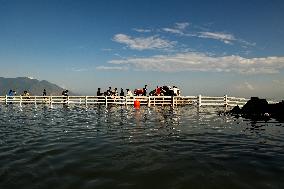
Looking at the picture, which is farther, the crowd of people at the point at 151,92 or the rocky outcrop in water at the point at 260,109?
the crowd of people at the point at 151,92

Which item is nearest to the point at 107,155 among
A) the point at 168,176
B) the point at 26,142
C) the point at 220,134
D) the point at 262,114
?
the point at 168,176

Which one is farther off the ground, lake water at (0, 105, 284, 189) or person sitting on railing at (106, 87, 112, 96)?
person sitting on railing at (106, 87, 112, 96)

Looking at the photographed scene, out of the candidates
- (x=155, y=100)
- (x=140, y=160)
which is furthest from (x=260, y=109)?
(x=140, y=160)

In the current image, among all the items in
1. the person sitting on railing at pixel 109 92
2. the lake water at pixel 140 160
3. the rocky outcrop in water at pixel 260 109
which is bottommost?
the lake water at pixel 140 160

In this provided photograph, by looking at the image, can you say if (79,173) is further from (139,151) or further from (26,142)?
(26,142)

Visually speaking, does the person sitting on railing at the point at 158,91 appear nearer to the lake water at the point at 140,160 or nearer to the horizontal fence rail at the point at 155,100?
the horizontal fence rail at the point at 155,100

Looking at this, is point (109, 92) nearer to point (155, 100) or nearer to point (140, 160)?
point (155, 100)

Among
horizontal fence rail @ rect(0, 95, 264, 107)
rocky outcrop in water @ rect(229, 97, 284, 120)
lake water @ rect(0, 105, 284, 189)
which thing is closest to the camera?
lake water @ rect(0, 105, 284, 189)

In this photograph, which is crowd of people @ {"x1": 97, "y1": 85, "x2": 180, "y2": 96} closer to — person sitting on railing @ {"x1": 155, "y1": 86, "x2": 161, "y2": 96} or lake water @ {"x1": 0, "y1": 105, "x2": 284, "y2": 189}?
person sitting on railing @ {"x1": 155, "y1": 86, "x2": 161, "y2": 96}

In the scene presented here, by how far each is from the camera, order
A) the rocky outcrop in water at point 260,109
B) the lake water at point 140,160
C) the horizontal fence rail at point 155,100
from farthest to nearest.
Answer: the horizontal fence rail at point 155,100, the rocky outcrop in water at point 260,109, the lake water at point 140,160

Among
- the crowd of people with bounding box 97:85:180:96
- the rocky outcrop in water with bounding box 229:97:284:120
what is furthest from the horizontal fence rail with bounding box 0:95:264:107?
the rocky outcrop in water with bounding box 229:97:284:120

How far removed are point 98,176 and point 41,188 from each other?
1.29m

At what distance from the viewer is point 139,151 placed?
31.4 feet

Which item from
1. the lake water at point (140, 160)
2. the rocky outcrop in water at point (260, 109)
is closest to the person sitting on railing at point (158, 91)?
the rocky outcrop in water at point (260, 109)
